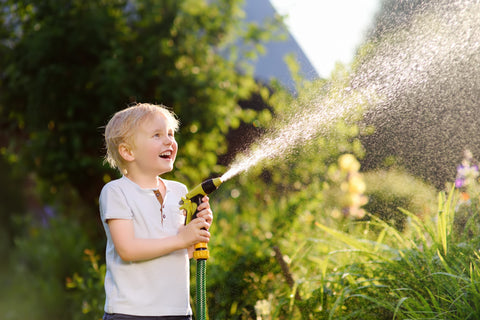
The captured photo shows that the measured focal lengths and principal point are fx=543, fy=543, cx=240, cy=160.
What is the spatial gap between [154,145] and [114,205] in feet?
0.82

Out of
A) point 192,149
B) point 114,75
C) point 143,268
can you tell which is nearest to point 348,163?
point 192,149

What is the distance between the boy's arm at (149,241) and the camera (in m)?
1.77

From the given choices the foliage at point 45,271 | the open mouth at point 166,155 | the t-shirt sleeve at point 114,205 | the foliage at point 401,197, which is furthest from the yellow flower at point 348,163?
the foliage at point 45,271

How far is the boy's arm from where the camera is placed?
5.79 feet

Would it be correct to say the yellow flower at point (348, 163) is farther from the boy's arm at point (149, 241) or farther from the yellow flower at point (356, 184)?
the boy's arm at point (149, 241)

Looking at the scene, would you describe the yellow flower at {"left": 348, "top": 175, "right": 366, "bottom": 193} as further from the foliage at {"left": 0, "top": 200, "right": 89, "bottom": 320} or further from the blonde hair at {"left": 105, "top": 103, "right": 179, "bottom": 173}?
the foliage at {"left": 0, "top": 200, "right": 89, "bottom": 320}

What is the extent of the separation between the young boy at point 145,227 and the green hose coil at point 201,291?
0.06 meters

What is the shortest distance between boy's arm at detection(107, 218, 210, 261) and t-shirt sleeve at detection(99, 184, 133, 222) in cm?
2

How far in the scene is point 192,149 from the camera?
164 inches

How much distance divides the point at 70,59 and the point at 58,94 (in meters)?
0.29

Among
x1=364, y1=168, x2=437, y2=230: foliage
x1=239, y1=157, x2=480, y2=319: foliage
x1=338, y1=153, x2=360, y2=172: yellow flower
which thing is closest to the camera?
x1=239, y1=157, x2=480, y2=319: foliage

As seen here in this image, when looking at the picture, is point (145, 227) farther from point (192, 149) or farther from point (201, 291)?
point (192, 149)

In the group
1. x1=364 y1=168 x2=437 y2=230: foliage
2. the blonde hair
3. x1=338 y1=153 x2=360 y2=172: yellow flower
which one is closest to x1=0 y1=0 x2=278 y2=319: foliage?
x1=338 y1=153 x2=360 y2=172: yellow flower

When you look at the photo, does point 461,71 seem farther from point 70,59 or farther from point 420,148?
point 70,59
